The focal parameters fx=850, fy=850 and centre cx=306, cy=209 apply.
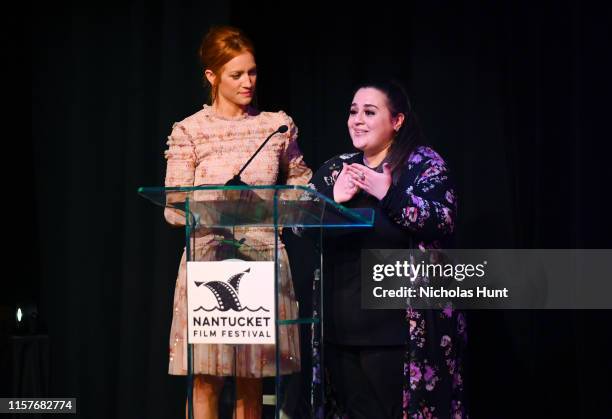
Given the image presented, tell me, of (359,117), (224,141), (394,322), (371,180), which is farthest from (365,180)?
(224,141)

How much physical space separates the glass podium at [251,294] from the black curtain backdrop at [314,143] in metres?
0.89

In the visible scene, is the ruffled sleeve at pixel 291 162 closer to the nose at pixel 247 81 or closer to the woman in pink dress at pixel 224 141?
the woman in pink dress at pixel 224 141

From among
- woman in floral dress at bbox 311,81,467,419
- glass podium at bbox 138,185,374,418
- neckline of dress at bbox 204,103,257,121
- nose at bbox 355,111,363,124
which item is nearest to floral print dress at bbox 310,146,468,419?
woman in floral dress at bbox 311,81,467,419

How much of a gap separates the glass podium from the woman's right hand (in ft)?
1.53

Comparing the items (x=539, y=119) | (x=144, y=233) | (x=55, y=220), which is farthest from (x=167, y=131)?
(x=539, y=119)

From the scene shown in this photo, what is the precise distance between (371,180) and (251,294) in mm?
782

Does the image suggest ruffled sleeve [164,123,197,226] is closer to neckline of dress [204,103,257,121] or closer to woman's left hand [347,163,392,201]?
neckline of dress [204,103,257,121]

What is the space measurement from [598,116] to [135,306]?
2286mm

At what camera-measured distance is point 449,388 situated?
114 inches

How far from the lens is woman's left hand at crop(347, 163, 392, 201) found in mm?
2863

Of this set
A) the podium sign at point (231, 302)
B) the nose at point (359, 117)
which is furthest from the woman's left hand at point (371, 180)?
the podium sign at point (231, 302)

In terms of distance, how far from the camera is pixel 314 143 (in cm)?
398

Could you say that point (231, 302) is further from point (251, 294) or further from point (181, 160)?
point (181, 160)

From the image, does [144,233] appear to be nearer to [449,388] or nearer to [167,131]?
[167,131]
